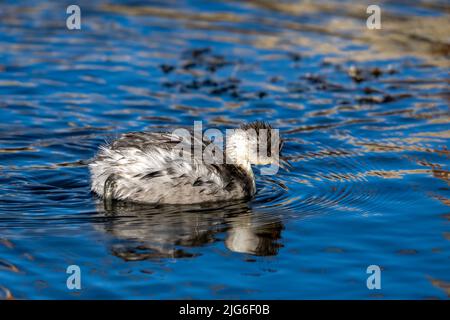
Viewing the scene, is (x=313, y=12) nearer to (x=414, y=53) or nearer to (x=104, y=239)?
(x=414, y=53)

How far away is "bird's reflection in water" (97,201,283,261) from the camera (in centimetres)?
807

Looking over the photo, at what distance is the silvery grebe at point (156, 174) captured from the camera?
920 centimetres

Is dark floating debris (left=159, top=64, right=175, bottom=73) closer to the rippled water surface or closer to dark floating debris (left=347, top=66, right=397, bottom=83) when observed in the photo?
the rippled water surface

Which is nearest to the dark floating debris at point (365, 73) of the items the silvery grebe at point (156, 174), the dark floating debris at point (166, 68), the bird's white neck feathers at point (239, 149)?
the dark floating debris at point (166, 68)

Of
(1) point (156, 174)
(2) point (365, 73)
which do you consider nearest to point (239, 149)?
(1) point (156, 174)

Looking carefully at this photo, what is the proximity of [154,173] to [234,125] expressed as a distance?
299 centimetres

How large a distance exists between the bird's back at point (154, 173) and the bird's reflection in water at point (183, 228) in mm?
109

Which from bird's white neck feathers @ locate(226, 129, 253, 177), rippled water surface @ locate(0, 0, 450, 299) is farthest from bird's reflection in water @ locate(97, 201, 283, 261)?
bird's white neck feathers @ locate(226, 129, 253, 177)

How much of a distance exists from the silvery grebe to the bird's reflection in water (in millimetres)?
105

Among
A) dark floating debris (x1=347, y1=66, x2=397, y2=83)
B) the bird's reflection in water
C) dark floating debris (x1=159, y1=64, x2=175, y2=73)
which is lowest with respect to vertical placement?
the bird's reflection in water

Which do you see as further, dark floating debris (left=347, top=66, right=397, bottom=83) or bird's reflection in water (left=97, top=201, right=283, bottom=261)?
dark floating debris (left=347, top=66, right=397, bottom=83)

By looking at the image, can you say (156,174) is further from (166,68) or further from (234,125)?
(166,68)

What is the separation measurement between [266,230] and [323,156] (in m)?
2.50
